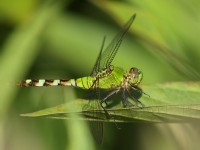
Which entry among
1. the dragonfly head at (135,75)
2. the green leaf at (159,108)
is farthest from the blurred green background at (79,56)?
the green leaf at (159,108)

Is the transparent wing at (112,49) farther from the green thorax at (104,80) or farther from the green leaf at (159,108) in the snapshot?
the green leaf at (159,108)

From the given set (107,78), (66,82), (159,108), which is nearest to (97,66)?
(107,78)

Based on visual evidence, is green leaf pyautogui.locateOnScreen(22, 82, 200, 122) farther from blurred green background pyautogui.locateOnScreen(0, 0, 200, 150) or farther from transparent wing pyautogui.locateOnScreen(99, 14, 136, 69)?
transparent wing pyautogui.locateOnScreen(99, 14, 136, 69)

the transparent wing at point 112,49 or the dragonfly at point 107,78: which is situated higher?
the transparent wing at point 112,49

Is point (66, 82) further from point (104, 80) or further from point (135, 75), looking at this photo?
point (135, 75)

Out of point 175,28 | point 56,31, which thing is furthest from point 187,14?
point 56,31

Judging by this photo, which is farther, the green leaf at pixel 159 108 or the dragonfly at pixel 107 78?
the dragonfly at pixel 107 78

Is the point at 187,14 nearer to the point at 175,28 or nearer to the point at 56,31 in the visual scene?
the point at 175,28
